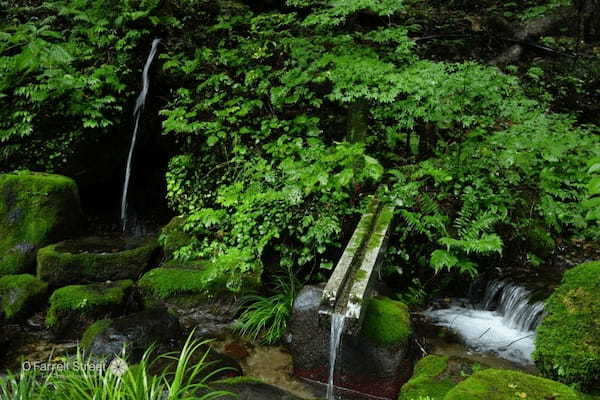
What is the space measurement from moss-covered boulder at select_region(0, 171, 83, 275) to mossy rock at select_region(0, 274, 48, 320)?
18.7 inches

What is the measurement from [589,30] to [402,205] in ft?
32.1

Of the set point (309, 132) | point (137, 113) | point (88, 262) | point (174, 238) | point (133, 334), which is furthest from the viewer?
point (137, 113)

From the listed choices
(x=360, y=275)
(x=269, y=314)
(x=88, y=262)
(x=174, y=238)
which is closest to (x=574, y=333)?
(x=360, y=275)

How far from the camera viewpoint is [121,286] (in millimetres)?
5840

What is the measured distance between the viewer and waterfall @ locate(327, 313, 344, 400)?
12.4ft

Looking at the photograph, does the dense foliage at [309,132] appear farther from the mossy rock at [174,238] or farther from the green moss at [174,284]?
the green moss at [174,284]

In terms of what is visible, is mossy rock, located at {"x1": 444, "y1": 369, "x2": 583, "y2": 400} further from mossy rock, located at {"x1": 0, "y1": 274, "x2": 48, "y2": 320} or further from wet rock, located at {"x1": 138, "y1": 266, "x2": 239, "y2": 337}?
mossy rock, located at {"x1": 0, "y1": 274, "x2": 48, "y2": 320}

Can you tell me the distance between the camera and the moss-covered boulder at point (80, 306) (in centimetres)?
539

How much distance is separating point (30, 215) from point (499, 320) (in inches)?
299

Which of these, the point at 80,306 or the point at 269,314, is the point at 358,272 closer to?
the point at 269,314

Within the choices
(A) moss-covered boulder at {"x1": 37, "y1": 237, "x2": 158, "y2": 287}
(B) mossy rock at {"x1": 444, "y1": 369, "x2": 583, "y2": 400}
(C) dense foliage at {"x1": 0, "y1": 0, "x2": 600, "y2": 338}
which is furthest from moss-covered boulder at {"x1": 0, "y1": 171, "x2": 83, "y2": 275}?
(B) mossy rock at {"x1": 444, "y1": 369, "x2": 583, "y2": 400}

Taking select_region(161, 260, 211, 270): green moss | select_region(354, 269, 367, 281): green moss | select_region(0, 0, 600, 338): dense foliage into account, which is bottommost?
select_region(161, 260, 211, 270): green moss

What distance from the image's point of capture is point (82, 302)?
546cm

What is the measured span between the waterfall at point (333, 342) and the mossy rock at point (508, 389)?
56.6 inches
